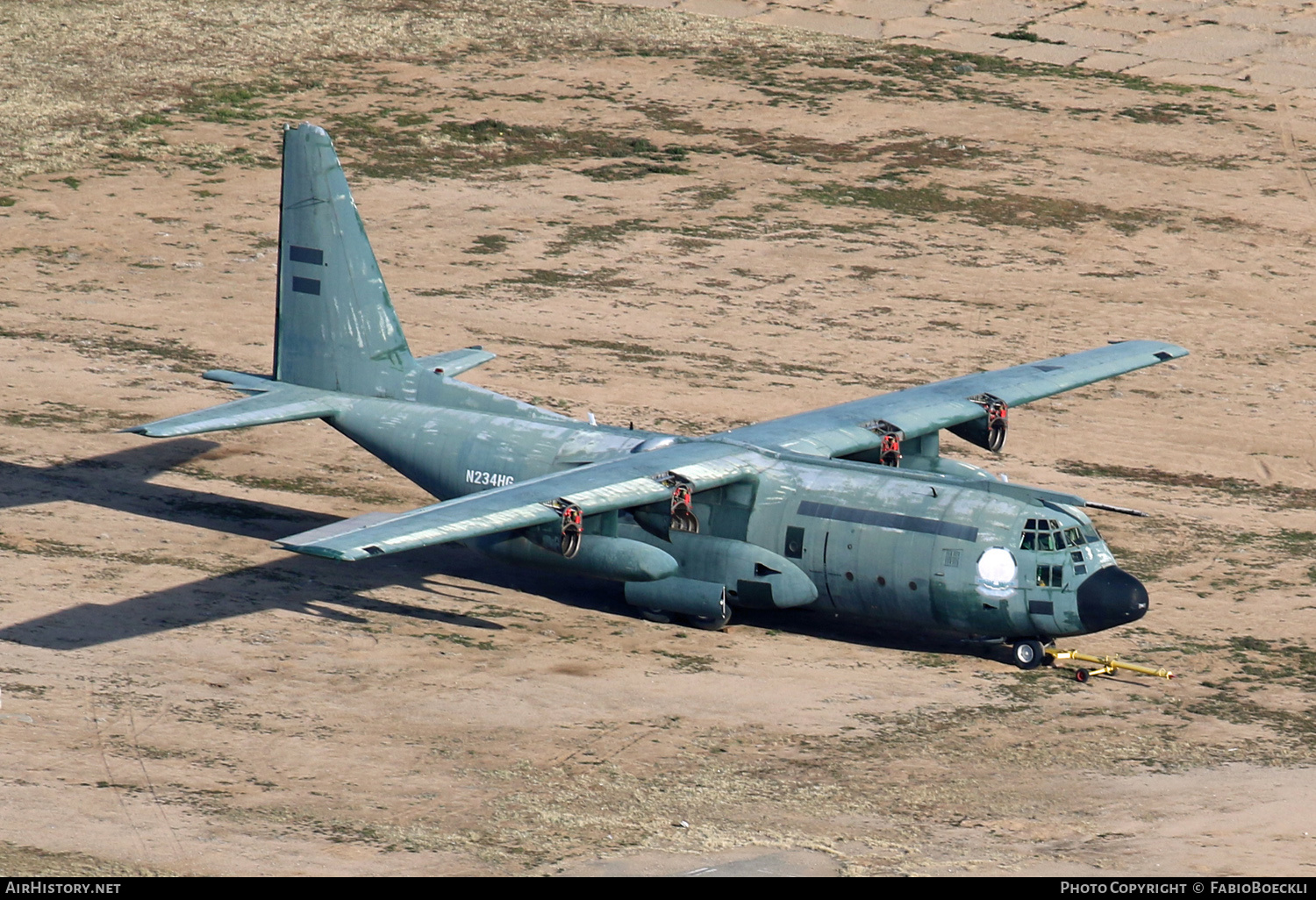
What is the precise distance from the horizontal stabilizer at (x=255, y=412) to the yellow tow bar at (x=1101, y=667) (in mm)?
13714

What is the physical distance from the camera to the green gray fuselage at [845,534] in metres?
29.4

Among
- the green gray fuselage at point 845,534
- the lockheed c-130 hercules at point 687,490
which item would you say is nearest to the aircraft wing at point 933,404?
the lockheed c-130 hercules at point 687,490

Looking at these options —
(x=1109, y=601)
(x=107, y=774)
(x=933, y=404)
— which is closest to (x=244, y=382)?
(x=107, y=774)

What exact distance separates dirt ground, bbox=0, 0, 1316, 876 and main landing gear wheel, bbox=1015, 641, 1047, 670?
0.95 ft

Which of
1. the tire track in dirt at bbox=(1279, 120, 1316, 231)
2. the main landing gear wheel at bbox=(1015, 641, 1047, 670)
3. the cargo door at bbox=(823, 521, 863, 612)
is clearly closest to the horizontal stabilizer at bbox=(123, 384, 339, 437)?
the cargo door at bbox=(823, 521, 863, 612)

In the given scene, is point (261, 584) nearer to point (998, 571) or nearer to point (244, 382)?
point (244, 382)

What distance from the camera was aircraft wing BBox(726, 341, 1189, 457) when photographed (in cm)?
3344

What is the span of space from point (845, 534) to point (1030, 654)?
350cm

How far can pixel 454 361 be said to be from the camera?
120ft

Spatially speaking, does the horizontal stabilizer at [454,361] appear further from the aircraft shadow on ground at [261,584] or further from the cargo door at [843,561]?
the cargo door at [843,561]

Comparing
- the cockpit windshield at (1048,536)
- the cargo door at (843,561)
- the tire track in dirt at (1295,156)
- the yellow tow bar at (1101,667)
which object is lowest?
the yellow tow bar at (1101,667)

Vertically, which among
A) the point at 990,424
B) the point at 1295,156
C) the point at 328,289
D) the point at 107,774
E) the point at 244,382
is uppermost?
the point at 1295,156

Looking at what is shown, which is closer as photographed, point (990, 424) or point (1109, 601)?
point (1109, 601)

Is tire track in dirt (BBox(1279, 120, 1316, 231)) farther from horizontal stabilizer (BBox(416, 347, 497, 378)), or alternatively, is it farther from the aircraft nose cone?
the aircraft nose cone
